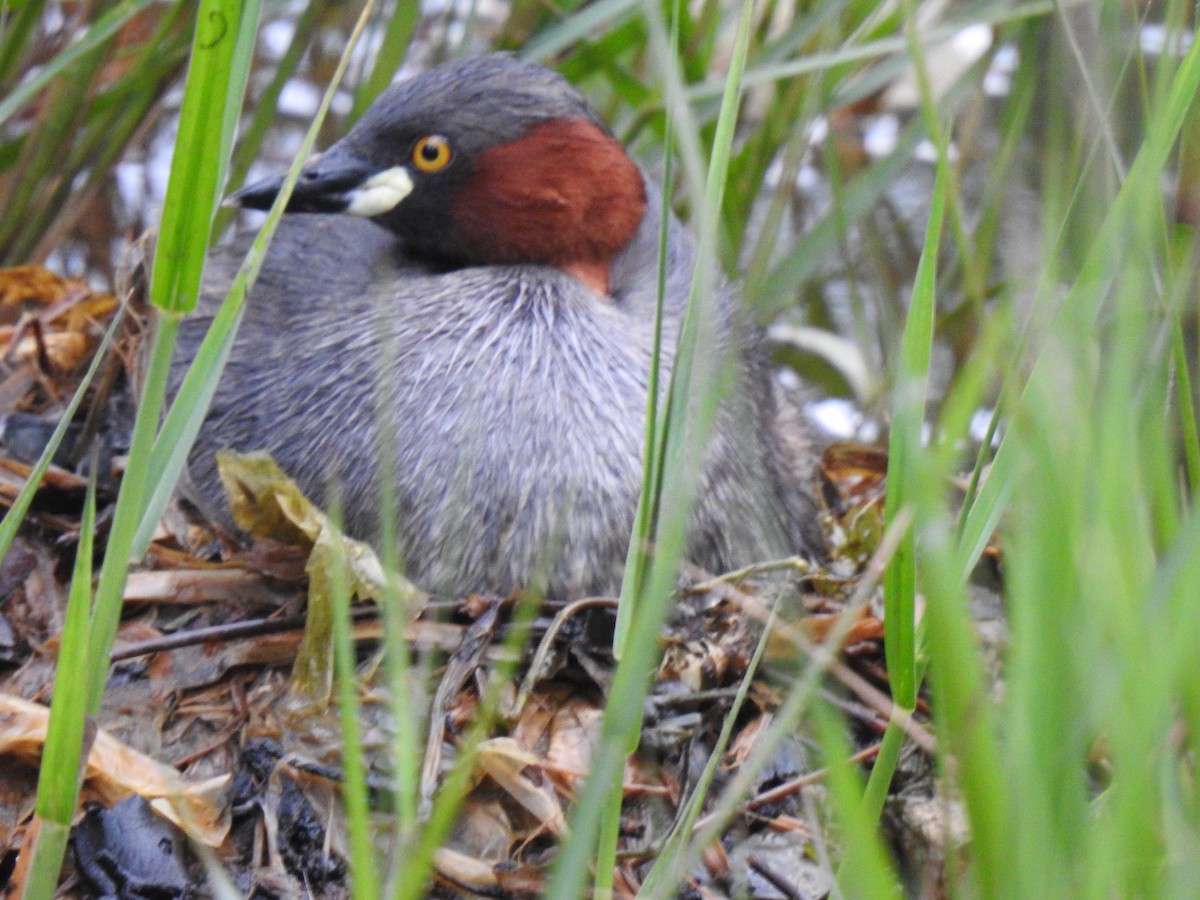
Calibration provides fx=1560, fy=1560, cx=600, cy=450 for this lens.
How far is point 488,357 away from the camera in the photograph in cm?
225

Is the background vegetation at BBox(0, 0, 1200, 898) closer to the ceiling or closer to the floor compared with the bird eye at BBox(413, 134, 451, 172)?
closer to the floor

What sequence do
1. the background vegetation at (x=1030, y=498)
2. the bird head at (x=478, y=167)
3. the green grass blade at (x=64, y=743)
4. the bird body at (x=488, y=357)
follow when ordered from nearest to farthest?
the background vegetation at (x=1030, y=498)
the green grass blade at (x=64, y=743)
the bird body at (x=488, y=357)
the bird head at (x=478, y=167)

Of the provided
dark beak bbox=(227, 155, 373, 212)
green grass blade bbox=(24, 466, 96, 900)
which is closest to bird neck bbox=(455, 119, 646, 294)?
dark beak bbox=(227, 155, 373, 212)

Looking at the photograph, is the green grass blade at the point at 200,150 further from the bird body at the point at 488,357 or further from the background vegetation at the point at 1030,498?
the bird body at the point at 488,357

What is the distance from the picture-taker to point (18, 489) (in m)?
2.21

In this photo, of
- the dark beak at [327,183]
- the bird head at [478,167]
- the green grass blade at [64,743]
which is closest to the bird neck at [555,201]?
the bird head at [478,167]

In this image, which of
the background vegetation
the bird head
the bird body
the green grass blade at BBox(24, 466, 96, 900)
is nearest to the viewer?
the background vegetation

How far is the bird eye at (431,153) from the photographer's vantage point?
2383 mm

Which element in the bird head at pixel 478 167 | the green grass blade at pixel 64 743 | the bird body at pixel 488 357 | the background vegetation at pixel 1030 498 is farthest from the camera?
the bird head at pixel 478 167

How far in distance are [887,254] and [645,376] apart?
1.59m

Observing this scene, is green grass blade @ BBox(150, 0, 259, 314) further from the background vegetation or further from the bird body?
the bird body

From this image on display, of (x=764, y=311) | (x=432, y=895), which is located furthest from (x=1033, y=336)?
(x=764, y=311)

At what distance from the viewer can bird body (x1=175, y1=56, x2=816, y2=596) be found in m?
2.10

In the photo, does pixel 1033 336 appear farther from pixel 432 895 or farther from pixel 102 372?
pixel 102 372
